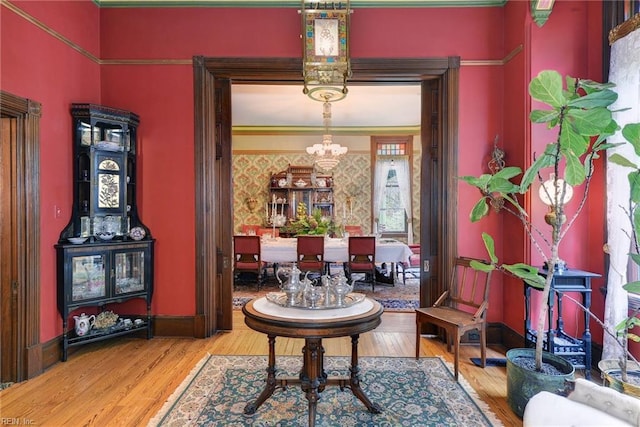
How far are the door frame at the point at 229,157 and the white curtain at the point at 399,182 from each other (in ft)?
16.3

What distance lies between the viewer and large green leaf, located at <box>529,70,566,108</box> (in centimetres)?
204

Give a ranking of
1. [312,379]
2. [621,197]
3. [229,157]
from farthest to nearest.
Answer: [229,157], [621,197], [312,379]

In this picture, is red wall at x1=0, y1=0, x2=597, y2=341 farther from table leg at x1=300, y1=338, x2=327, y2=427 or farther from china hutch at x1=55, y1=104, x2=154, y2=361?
table leg at x1=300, y1=338, x2=327, y2=427

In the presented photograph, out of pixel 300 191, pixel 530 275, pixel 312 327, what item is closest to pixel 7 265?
pixel 312 327

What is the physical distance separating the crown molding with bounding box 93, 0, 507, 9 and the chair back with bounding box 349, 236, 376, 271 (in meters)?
3.27

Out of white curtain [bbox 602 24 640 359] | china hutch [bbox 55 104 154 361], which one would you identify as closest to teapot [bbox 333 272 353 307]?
white curtain [bbox 602 24 640 359]

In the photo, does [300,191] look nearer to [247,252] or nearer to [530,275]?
→ [247,252]

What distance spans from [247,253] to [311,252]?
1.09m

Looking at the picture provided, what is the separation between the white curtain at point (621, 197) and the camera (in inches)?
111

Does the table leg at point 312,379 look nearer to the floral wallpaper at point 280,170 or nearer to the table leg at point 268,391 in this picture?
the table leg at point 268,391

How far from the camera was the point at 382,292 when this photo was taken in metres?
6.00

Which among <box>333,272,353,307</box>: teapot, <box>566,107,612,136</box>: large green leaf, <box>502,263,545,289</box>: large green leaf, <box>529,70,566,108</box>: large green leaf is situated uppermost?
<box>529,70,566,108</box>: large green leaf

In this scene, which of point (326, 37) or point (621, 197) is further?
point (326, 37)

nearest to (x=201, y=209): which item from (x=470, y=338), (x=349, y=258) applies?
(x=349, y=258)
